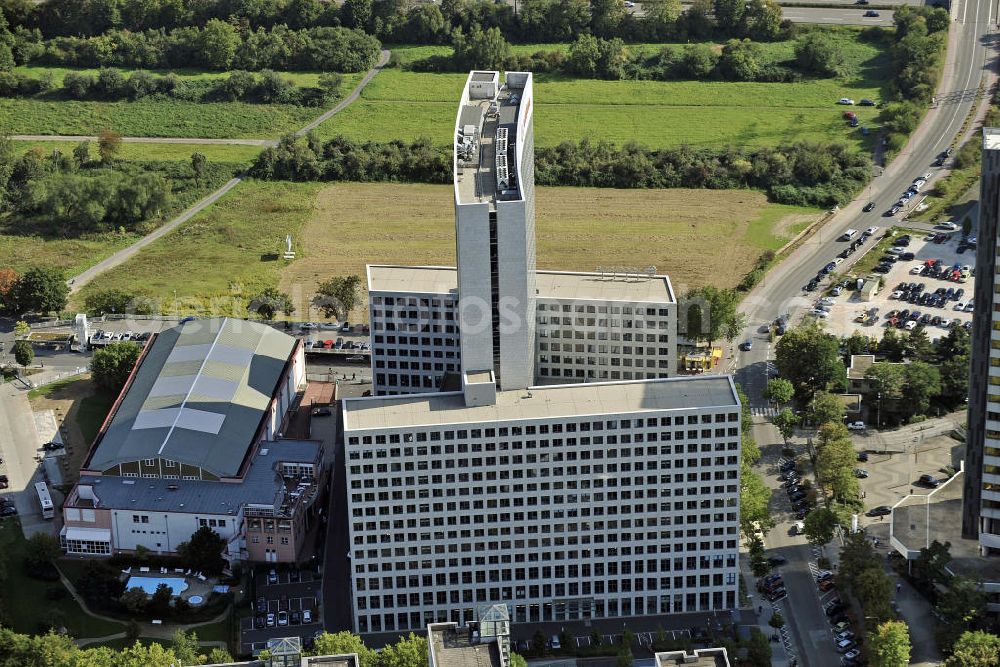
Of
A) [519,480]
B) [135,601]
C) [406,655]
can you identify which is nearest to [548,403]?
[519,480]

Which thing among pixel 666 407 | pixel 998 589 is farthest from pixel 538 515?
pixel 998 589

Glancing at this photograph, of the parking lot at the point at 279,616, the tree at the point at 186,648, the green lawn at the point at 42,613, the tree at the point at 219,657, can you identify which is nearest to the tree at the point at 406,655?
the parking lot at the point at 279,616

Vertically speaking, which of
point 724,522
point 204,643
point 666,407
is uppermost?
point 666,407

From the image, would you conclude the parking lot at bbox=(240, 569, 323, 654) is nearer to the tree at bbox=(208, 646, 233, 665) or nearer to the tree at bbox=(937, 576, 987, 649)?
the tree at bbox=(208, 646, 233, 665)

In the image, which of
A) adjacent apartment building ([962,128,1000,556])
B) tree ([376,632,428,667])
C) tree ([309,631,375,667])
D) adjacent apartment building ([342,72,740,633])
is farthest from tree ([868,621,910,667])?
tree ([309,631,375,667])

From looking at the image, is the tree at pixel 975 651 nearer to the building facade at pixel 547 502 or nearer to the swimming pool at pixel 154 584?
the building facade at pixel 547 502

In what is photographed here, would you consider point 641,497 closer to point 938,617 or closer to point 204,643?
point 938,617

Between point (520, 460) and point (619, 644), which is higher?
point (520, 460)
